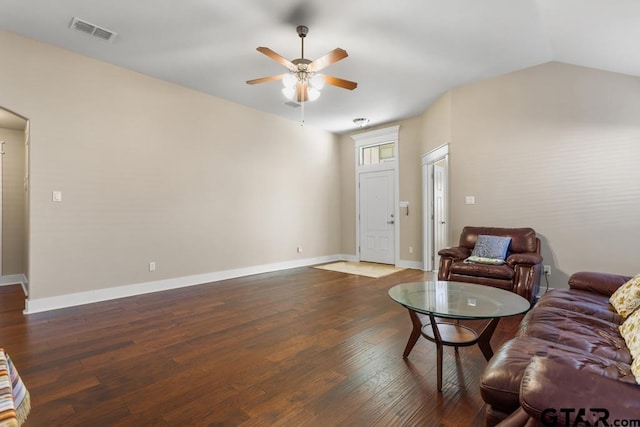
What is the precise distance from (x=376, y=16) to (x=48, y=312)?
4.75 metres

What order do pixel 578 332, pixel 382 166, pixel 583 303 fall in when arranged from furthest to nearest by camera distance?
pixel 382 166 < pixel 583 303 < pixel 578 332

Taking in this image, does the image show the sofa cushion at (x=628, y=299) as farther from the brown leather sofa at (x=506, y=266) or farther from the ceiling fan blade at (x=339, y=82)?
the ceiling fan blade at (x=339, y=82)

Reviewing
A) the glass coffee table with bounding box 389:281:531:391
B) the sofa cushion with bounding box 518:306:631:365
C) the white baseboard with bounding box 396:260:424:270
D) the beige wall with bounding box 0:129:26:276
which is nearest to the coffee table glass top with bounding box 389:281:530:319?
the glass coffee table with bounding box 389:281:531:391

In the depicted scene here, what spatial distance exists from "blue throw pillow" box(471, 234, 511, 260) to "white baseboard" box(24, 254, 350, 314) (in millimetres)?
3535

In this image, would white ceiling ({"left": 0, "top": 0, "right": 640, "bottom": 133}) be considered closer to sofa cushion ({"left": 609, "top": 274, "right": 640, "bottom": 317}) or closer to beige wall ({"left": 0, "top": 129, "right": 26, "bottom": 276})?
sofa cushion ({"left": 609, "top": 274, "right": 640, "bottom": 317})

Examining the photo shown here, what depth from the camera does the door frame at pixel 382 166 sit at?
637 centimetres

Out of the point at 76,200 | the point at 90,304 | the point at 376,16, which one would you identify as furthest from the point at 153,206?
the point at 376,16

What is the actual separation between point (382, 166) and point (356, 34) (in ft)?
12.0

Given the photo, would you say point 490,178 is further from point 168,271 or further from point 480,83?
point 168,271

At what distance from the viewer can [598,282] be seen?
2.47 meters

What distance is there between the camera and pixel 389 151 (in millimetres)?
6648

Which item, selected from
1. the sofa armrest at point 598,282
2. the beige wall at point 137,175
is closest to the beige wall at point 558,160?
the sofa armrest at point 598,282

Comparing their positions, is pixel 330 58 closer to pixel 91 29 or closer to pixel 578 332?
pixel 91 29

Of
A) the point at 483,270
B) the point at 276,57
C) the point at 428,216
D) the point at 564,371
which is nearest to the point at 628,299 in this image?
the point at 564,371
